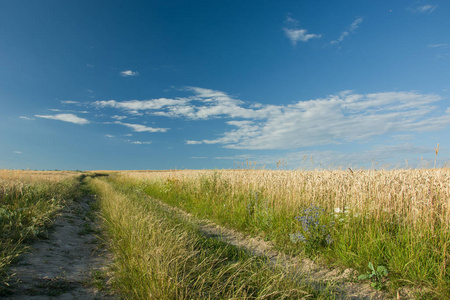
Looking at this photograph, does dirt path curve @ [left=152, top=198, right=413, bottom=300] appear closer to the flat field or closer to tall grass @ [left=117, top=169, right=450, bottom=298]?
the flat field

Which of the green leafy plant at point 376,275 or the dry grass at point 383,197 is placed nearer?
the green leafy plant at point 376,275

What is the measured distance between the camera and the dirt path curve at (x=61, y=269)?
3.43 metres

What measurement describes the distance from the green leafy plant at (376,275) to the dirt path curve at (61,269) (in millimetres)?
3908

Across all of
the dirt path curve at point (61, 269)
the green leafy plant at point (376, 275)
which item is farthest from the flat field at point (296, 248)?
the dirt path curve at point (61, 269)

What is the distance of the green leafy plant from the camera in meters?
3.84

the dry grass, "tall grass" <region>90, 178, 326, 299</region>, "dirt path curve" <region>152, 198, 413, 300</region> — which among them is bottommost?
"dirt path curve" <region>152, 198, 413, 300</region>

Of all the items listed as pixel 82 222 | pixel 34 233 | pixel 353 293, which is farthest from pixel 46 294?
pixel 82 222

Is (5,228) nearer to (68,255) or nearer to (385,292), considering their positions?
(68,255)

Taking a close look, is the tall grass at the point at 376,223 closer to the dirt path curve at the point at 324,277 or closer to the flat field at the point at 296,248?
the flat field at the point at 296,248

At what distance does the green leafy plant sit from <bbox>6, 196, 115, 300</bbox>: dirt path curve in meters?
3.91

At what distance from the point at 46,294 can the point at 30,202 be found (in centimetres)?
634

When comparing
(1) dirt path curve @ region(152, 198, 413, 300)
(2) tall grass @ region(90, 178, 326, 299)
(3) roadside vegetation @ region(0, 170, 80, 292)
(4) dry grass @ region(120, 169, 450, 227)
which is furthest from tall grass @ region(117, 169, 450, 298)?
(3) roadside vegetation @ region(0, 170, 80, 292)

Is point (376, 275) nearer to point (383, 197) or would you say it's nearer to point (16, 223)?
point (383, 197)

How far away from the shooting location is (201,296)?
9.57 ft
